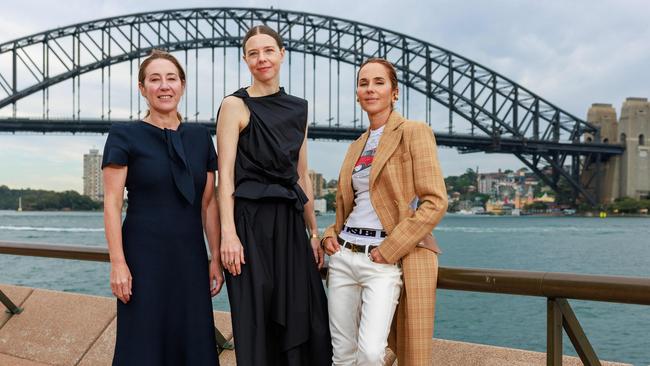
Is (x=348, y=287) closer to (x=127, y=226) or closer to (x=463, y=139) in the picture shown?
(x=127, y=226)

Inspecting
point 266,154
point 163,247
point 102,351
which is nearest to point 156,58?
point 266,154

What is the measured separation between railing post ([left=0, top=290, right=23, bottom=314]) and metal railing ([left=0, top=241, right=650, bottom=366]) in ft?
8.44

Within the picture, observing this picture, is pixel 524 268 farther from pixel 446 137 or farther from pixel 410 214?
pixel 410 214

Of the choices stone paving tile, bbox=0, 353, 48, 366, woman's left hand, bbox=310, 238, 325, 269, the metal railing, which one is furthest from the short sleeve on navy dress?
stone paving tile, bbox=0, 353, 48, 366

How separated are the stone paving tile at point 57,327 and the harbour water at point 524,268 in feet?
26.9

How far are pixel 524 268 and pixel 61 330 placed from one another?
64.8 ft

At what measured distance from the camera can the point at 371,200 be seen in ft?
6.37

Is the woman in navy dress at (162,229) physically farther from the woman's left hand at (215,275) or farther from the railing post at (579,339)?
the railing post at (579,339)

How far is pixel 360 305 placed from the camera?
2000 mm

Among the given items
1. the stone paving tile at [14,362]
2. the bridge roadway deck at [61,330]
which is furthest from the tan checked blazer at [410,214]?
the stone paving tile at [14,362]

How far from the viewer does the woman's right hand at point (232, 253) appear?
1.90m

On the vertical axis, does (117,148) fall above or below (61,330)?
above

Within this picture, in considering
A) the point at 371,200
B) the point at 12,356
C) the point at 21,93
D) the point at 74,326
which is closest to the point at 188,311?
the point at 371,200

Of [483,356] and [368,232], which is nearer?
[368,232]
